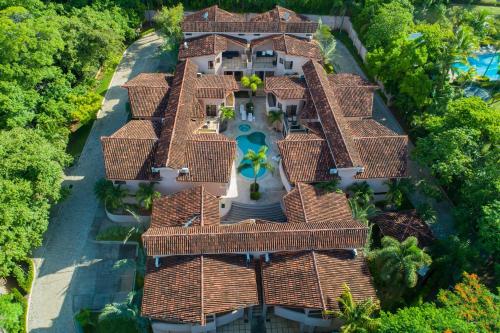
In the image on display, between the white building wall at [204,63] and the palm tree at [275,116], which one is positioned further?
the white building wall at [204,63]

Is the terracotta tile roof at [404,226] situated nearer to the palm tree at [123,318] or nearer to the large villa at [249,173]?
the large villa at [249,173]

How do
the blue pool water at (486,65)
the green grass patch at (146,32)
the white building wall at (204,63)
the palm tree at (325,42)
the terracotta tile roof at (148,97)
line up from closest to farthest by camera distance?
1. the terracotta tile roof at (148,97)
2. the white building wall at (204,63)
3. the palm tree at (325,42)
4. the blue pool water at (486,65)
5. the green grass patch at (146,32)

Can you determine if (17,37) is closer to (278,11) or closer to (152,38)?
(152,38)

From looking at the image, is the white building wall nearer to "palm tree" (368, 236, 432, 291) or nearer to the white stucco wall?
the white stucco wall

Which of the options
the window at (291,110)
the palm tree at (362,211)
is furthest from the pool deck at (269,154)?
the palm tree at (362,211)

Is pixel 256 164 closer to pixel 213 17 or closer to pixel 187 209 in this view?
pixel 187 209

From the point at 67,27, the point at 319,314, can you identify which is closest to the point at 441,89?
the point at 319,314

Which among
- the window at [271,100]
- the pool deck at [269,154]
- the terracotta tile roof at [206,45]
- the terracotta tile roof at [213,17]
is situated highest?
the terracotta tile roof at [213,17]
